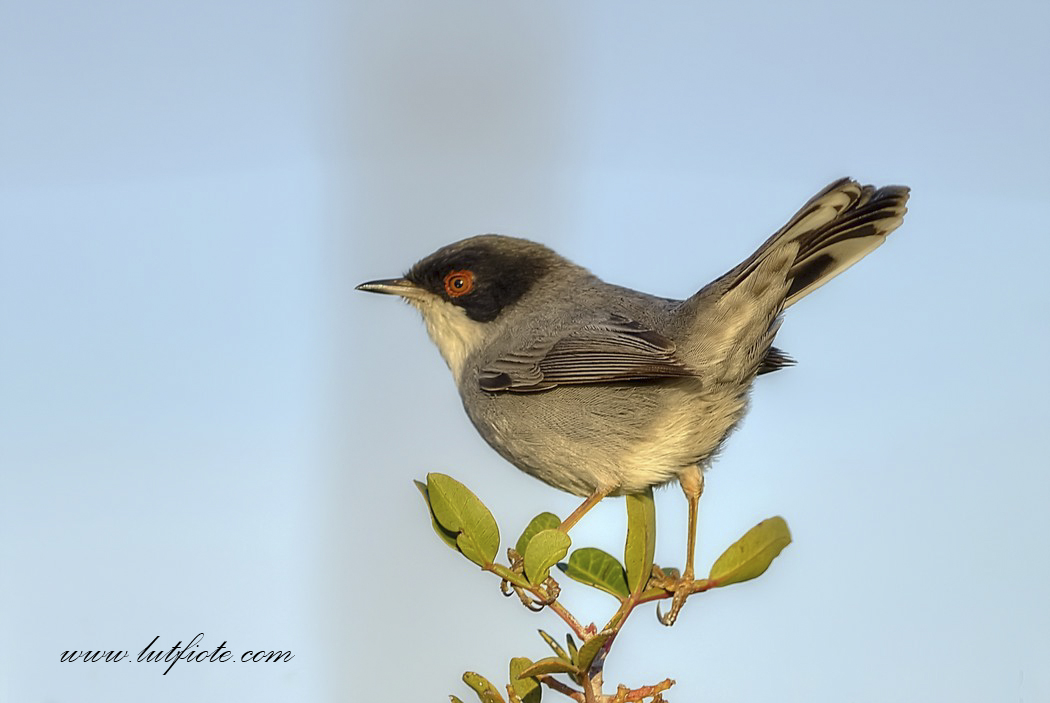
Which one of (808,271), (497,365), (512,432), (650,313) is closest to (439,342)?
(497,365)

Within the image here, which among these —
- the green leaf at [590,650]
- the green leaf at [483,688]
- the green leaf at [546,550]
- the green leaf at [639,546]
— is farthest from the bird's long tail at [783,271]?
the green leaf at [483,688]

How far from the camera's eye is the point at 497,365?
3646 millimetres

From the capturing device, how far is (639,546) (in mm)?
2623

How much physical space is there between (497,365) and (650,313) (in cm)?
A: 62

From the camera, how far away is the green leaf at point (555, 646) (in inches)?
87.5

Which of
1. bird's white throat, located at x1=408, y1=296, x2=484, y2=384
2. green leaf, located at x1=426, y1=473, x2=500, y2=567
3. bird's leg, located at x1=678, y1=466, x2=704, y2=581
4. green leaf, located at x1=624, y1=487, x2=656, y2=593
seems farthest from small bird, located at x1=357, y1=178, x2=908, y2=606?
green leaf, located at x1=426, y1=473, x2=500, y2=567

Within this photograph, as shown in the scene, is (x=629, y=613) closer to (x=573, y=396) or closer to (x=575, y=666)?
(x=575, y=666)

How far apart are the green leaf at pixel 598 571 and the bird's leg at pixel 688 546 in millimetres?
144

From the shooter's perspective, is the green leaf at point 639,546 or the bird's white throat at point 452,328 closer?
the green leaf at point 639,546

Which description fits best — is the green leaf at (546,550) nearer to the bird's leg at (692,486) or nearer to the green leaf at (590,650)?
the green leaf at (590,650)

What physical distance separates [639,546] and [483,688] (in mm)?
630

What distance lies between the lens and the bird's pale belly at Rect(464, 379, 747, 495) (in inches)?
131

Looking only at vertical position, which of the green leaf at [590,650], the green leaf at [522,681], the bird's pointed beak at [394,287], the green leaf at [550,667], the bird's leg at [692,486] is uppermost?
the bird's pointed beak at [394,287]

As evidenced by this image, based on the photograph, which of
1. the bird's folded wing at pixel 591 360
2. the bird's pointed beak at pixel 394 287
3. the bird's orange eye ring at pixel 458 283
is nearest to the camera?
the bird's folded wing at pixel 591 360
